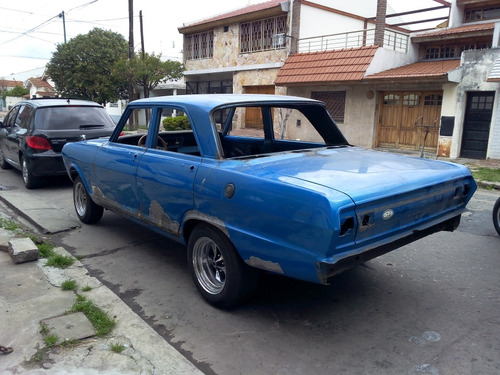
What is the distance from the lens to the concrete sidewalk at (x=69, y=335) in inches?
109

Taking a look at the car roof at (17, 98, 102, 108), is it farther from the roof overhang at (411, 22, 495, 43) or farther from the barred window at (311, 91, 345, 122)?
the roof overhang at (411, 22, 495, 43)

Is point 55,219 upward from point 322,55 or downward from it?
downward

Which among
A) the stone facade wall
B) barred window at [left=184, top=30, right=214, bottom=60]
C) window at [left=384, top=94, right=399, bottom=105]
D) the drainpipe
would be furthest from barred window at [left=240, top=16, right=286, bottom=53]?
window at [left=384, top=94, right=399, bottom=105]

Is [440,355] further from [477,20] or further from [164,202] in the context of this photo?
[477,20]

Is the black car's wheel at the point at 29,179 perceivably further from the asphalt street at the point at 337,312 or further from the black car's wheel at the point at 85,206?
the asphalt street at the point at 337,312

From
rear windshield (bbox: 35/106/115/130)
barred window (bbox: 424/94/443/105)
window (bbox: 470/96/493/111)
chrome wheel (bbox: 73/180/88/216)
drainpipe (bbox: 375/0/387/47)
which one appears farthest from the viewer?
drainpipe (bbox: 375/0/387/47)

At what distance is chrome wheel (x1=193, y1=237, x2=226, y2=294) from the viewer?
3.63 meters

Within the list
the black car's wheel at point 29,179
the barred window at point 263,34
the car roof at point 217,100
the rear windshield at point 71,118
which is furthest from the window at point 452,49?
the black car's wheel at point 29,179

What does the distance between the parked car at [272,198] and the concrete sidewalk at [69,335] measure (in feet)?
2.33

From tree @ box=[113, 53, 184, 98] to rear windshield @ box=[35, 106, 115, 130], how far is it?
43.9 ft

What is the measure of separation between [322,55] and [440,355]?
1679 centimetres

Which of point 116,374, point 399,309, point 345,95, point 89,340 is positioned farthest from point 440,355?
point 345,95

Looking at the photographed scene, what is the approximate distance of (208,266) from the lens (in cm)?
374

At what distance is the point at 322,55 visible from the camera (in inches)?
717
